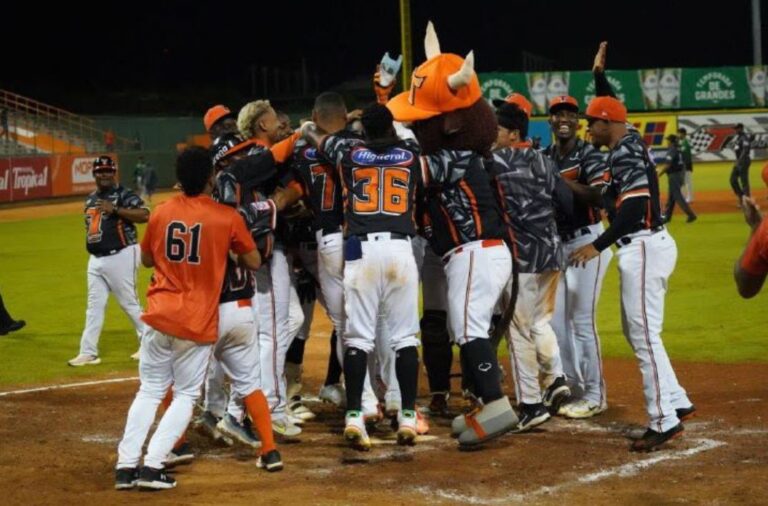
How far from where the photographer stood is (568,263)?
25.8 ft

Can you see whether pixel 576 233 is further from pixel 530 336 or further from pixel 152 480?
pixel 152 480

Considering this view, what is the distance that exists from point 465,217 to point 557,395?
70.2 inches

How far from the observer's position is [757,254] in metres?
4.54

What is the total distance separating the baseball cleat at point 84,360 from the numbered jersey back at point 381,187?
4.94m

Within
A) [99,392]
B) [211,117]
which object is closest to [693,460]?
[211,117]

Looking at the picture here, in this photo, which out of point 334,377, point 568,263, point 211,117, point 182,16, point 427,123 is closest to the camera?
point 427,123

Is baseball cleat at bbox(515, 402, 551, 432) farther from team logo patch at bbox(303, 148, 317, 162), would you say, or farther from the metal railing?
the metal railing

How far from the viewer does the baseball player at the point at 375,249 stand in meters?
7.11

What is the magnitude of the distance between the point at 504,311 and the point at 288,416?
1.74m

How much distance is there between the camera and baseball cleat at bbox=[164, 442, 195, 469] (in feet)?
23.2

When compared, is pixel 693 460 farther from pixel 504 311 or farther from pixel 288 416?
pixel 288 416

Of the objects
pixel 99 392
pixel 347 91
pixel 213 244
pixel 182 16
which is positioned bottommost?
pixel 99 392

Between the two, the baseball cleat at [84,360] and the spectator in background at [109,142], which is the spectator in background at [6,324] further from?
the spectator in background at [109,142]

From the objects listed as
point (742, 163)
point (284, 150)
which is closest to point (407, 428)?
point (284, 150)
